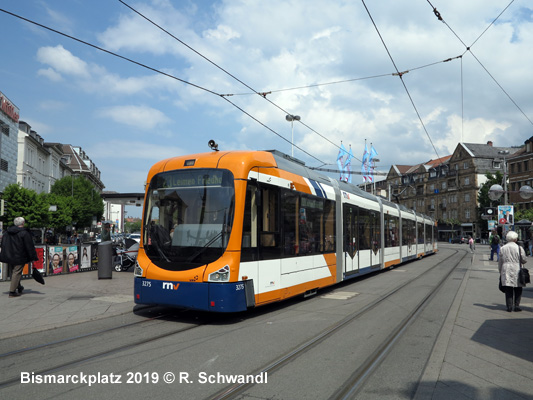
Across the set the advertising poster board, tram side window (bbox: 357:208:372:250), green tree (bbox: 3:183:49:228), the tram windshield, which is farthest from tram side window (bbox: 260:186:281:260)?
green tree (bbox: 3:183:49:228)

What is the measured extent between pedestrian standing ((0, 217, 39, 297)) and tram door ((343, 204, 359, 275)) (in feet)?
26.2

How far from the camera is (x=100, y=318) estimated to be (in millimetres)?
8320

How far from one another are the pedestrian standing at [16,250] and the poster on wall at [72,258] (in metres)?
5.30

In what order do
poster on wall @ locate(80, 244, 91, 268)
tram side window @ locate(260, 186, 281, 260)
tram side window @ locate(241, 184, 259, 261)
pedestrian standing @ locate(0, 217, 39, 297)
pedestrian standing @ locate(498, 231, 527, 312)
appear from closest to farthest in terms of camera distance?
1. tram side window @ locate(241, 184, 259, 261)
2. tram side window @ locate(260, 186, 281, 260)
3. pedestrian standing @ locate(498, 231, 527, 312)
4. pedestrian standing @ locate(0, 217, 39, 297)
5. poster on wall @ locate(80, 244, 91, 268)

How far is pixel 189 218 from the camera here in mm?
8312

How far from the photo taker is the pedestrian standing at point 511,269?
9320mm

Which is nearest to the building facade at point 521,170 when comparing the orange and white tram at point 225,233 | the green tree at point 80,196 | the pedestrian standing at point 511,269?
the green tree at point 80,196

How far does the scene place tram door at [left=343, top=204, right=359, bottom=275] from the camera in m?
13.4

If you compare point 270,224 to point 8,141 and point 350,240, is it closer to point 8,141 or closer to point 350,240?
point 350,240

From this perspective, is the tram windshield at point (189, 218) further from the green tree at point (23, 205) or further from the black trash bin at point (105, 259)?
the green tree at point (23, 205)

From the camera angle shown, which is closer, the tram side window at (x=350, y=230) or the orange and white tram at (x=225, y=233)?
the orange and white tram at (x=225, y=233)

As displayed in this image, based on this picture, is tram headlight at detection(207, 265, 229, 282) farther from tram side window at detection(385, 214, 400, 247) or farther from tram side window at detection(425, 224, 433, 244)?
tram side window at detection(425, 224, 433, 244)

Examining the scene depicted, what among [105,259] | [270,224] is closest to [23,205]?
[105,259]

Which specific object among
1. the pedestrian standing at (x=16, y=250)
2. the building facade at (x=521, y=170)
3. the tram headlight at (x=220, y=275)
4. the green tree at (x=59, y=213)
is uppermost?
the building facade at (x=521, y=170)
